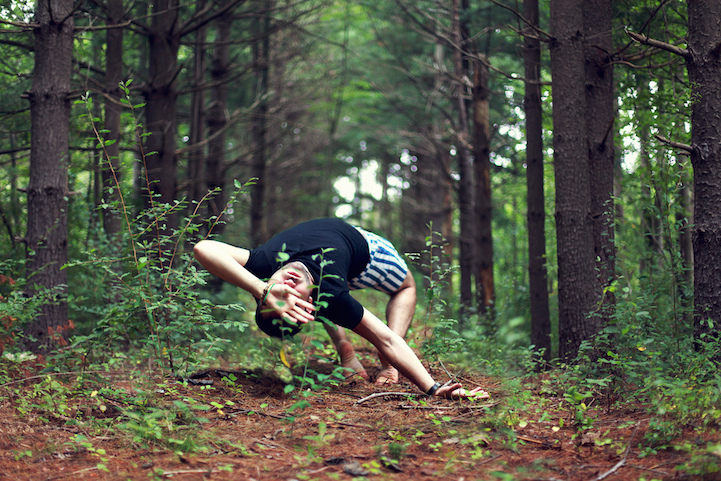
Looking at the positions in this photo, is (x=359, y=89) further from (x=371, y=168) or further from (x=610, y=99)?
(x=610, y=99)

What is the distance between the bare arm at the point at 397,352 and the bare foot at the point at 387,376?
77cm

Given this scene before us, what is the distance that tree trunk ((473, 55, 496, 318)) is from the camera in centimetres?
833

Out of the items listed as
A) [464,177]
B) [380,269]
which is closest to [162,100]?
[380,269]

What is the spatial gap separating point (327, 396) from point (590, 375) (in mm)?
1895

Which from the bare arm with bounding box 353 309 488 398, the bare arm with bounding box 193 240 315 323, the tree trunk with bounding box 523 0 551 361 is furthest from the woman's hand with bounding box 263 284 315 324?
the tree trunk with bounding box 523 0 551 361

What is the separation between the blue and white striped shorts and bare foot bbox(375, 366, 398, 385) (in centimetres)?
70

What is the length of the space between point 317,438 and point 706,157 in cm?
324

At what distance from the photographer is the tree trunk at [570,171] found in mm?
4859

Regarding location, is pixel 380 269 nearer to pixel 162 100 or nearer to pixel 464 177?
pixel 162 100

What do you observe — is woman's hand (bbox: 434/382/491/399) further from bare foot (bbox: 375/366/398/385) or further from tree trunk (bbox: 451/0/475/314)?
tree trunk (bbox: 451/0/475/314)

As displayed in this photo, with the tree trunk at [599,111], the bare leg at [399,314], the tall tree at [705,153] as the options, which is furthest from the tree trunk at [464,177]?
the tall tree at [705,153]

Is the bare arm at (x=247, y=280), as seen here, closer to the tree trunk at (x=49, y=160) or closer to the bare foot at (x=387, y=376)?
the bare foot at (x=387, y=376)

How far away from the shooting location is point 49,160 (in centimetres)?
533

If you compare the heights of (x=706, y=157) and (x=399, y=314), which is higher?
(x=706, y=157)
